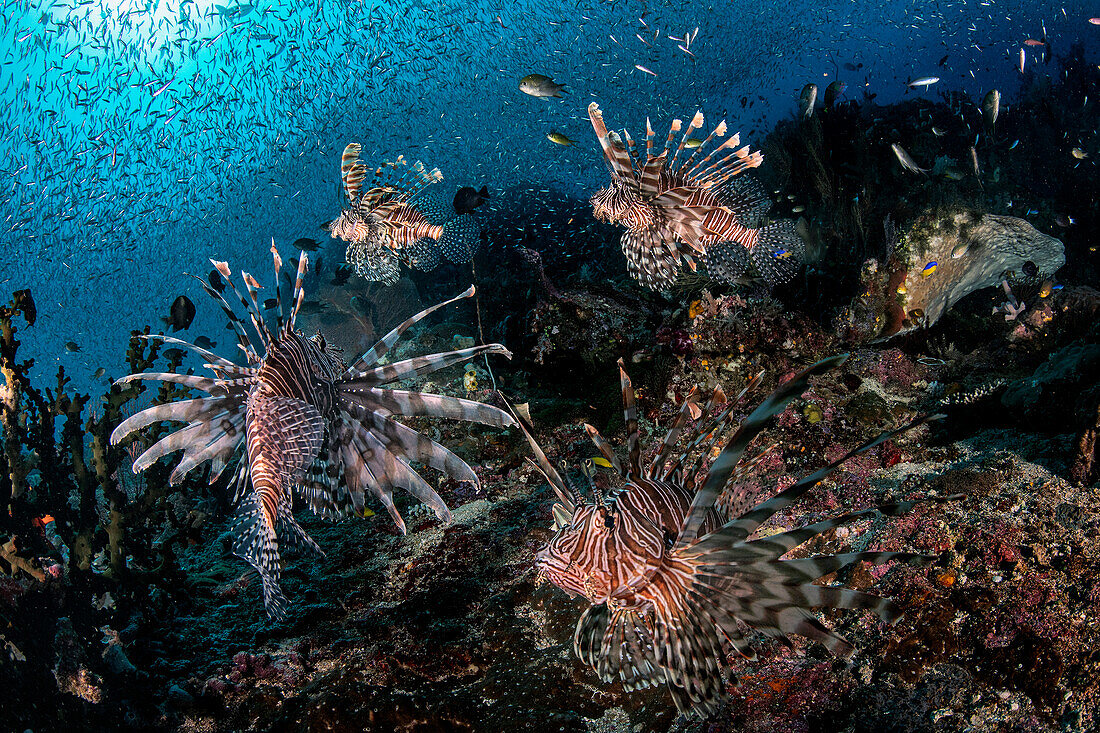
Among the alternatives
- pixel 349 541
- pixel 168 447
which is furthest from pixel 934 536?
pixel 168 447

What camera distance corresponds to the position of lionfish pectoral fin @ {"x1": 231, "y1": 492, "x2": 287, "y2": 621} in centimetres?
234

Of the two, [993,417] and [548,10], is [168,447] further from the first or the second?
[548,10]

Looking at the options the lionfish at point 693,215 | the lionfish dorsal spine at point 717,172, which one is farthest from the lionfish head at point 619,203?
the lionfish dorsal spine at point 717,172

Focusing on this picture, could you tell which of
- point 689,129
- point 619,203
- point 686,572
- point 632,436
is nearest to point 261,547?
point 632,436

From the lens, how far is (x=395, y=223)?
5660mm

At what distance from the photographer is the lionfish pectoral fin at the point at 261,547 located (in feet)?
7.68

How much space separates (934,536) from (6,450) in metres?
5.88

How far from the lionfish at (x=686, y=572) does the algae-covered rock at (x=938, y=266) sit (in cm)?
404

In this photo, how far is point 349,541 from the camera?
415cm

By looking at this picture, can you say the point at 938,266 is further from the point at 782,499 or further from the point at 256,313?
the point at 256,313

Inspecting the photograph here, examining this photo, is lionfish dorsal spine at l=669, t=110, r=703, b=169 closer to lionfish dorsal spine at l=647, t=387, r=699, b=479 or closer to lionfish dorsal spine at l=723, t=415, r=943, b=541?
lionfish dorsal spine at l=647, t=387, r=699, b=479

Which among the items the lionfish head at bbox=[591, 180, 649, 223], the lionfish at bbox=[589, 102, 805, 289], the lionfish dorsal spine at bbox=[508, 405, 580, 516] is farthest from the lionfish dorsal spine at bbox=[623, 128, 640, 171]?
the lionfish dorsal spine at bbox=[508, 405, 580, 516]

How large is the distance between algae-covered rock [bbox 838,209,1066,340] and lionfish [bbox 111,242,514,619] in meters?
4.17

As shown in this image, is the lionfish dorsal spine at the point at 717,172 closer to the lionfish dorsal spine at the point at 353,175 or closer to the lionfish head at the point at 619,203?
the lionfish head at the point at 619,203
